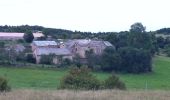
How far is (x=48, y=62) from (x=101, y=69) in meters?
7.13

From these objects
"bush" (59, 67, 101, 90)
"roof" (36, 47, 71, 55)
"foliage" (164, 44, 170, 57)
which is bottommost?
"foliage" (164, 44, 170, 57)

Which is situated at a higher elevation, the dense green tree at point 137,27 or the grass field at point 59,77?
the dense green tree at point 137,27

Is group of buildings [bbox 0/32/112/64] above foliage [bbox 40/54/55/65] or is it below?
above

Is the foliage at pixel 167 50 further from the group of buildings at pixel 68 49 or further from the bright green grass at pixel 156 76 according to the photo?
the group of buildings at pixel 68 49

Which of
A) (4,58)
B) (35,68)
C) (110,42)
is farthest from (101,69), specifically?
(110,42)

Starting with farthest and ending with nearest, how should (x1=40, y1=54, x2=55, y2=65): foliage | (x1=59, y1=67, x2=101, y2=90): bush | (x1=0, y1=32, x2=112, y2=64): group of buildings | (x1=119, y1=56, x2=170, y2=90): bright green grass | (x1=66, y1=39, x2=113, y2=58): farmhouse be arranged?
(x1=66, y1=39, x2=113, y2=58): farmhouse
(x1=0, y1=32, x2=112, y2=64): group of buildings
(x1=40, y1=54, x2=55, y2=65): foliage
(x1=119, y1=56, x2=170, y2=90): bright green grass
(x1=59, y1=67, x2=101, y2=90): bush

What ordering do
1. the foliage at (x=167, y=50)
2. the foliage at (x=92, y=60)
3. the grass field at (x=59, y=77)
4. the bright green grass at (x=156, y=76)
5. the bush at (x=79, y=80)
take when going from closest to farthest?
the bush at (x=79, y=80)
the grass field at (x=59, y=77)
the bright green grass at (x=156, y=76)
the foliage at (x=92, y=60)
the foliage at (x=167, y=50)


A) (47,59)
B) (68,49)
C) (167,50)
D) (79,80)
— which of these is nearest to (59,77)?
(47,59)

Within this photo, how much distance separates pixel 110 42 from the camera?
7369 centimetres

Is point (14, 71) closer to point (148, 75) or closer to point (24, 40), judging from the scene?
point (148, 75)

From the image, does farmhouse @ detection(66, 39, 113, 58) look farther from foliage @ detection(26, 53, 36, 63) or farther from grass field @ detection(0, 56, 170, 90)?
grass field @ detection(0, 56, 170, 90)

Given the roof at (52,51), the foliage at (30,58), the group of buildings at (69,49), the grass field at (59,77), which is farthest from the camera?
the roof at (52,51)

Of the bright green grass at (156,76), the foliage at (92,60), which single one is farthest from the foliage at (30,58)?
the bright green grass at (156,76)

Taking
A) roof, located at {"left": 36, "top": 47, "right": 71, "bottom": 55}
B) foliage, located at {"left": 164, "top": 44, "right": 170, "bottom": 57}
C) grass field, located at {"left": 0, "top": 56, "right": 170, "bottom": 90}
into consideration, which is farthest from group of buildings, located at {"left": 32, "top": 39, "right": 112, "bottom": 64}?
foliage, located at {"left": 164, "top": 44, "right": 170, "bottom": 57}
